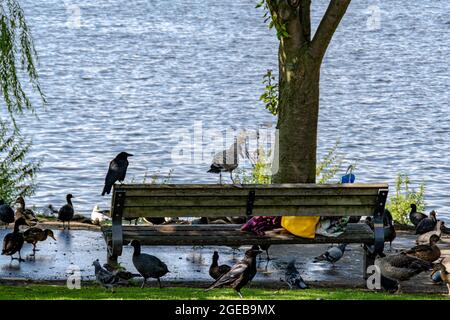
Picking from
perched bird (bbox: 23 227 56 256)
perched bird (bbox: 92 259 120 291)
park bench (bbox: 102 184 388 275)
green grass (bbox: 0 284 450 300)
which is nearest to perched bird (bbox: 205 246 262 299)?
green grass (bbox: 0 284 450 300)

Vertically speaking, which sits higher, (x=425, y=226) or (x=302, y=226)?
(x=302, y=226)

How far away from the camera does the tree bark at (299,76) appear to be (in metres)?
15.3

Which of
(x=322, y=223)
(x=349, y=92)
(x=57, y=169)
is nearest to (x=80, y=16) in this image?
(x=349, y=92)

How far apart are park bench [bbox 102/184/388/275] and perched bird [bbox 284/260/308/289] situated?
302 millimetres

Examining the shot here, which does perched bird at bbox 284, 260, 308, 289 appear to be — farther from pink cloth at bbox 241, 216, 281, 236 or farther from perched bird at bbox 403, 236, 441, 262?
perched bird at bbox 403, 236, 441, 262

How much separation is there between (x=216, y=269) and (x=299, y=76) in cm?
271

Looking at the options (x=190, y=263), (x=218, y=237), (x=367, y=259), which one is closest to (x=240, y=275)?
(x=218, y=237)

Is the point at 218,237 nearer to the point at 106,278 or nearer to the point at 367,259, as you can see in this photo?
the point at 106,278

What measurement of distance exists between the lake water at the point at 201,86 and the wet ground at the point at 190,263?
8274mm

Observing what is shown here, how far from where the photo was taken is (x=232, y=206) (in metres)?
14.0

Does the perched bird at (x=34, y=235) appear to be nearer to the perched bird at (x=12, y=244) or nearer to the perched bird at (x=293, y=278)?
the perched bird at (x=12, y=244)

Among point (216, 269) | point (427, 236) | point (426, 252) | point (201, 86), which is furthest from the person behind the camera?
point (201, 86)

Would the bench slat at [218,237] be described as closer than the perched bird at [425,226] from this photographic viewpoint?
Yes

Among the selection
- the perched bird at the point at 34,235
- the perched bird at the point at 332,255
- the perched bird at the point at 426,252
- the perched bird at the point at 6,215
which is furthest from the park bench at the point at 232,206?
the perched bird at the point at 6,215
